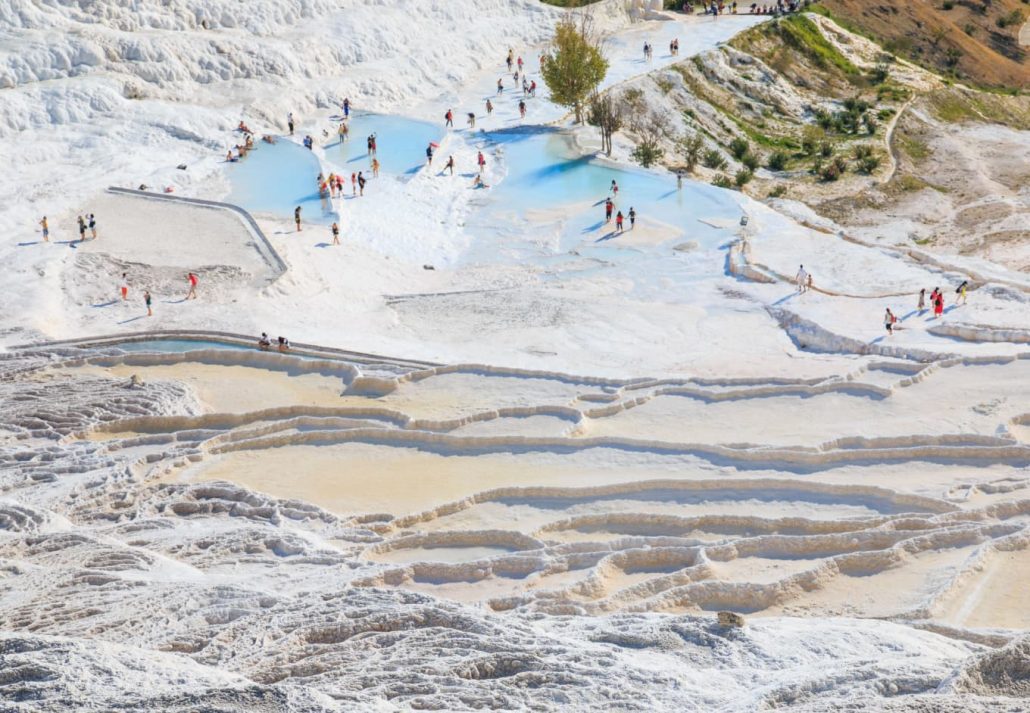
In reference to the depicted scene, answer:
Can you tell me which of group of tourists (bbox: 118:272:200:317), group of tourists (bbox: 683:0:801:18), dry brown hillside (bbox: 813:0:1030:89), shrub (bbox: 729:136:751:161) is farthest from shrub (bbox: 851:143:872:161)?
group of tourists (bbox: 118:272:200:317)

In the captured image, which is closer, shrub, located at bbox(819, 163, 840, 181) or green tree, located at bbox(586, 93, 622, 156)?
green tree, located at bbox(586, 93, 622, 156)

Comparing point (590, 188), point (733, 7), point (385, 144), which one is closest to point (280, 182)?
point (385, 144)

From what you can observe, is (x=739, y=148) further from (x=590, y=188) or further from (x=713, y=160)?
(x=590, y=188)

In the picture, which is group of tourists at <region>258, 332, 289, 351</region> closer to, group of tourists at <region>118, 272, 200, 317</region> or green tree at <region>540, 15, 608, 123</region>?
group of tourists at <region>118, 272, 200, 317</region>

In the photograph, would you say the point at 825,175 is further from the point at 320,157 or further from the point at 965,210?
the point at 320,157

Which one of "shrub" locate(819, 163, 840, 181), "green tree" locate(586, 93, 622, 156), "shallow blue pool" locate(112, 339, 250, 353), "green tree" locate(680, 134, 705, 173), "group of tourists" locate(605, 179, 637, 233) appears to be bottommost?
"shallow blue pool" locate(112, 339, 250, 353)

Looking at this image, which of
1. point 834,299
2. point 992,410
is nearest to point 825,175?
point 834,299
